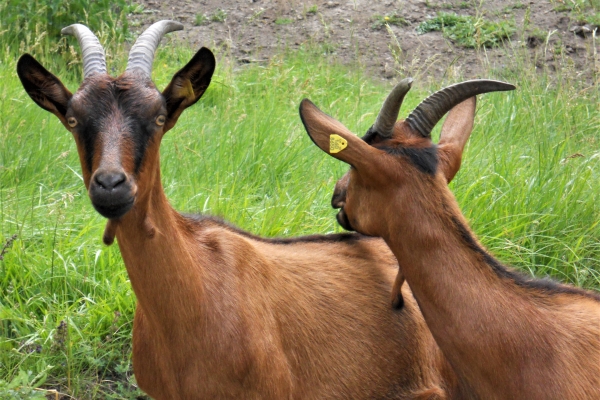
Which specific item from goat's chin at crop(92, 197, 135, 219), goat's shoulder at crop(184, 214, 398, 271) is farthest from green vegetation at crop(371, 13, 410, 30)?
goat's chin at crop(92, 197, 135, 219)

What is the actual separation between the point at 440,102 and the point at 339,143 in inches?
24.6

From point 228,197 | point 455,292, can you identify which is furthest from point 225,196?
point 455,292

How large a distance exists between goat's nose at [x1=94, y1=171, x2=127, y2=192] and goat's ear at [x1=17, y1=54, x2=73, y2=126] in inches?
20.1

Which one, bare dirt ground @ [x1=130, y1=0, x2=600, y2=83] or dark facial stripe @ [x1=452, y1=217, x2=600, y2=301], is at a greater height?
bare dirt ground @ [x1=130, y1=0, x2=600, y2=83]

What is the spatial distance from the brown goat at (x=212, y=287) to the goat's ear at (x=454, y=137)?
2.87 feet

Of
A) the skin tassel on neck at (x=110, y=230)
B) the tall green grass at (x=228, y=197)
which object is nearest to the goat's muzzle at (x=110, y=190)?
the skin tassel on neck at (x=110, y=230)

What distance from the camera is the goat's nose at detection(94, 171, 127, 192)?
3230 mm

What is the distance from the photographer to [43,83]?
3682 millimetres

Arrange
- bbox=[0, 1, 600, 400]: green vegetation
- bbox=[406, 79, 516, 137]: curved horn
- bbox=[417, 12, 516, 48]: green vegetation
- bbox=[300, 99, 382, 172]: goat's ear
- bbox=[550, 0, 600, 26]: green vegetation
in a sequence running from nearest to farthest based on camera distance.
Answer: bbox=[300, 99, 382, 172]: goat's ear < bbox=[406, 79, 516, 137]: curved horn < bbox=[0, 1, 600, 400]: green vegetation < bbox=[417, 12, 516, 48]: green vegetation < bbox=[550, 0, 600, 26]: green vegetation

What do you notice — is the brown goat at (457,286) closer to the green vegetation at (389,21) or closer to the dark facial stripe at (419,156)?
the dark facial stripe at (419,156)

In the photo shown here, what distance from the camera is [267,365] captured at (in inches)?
154

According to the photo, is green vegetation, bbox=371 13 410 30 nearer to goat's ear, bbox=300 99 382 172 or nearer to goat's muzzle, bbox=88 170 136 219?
goat's ear, bbox=300 99 382 172

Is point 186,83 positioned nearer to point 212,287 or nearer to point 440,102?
point 212,287

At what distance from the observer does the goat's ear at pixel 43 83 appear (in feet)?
12.0
